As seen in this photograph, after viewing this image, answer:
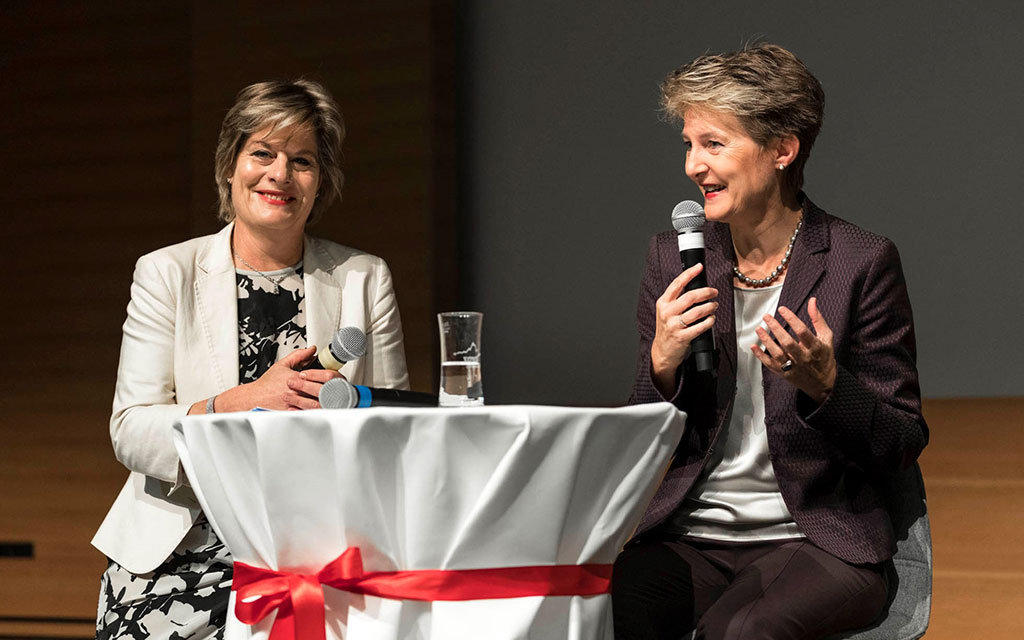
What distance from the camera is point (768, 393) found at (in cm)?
203

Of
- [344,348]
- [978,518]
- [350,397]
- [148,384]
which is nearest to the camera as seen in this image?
[350,397]

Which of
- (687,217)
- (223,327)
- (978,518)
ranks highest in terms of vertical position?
(687,217)

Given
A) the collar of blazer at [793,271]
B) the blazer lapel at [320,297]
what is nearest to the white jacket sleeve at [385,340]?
the blazer lapel at [320,297]

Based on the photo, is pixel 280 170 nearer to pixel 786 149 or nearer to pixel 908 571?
pixel 786 149

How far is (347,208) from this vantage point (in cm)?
398

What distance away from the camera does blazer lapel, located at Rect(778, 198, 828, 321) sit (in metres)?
2.02

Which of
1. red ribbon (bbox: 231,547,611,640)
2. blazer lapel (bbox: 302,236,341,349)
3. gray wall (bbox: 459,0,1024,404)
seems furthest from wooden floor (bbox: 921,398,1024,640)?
red ribbon (bbox: 231,547,611,640)

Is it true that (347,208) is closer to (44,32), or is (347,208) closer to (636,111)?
(636,111)

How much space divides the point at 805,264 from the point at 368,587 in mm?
1149


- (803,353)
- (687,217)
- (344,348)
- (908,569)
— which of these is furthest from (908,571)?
(344,348)

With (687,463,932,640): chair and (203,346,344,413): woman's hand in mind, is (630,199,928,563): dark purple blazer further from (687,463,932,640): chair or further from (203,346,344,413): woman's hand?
(203,346,344,413): woman's hand

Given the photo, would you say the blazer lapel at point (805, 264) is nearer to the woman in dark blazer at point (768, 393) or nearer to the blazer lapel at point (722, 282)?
the woman in dark blazer at point (768, 393)

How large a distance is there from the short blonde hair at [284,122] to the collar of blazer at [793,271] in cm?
102

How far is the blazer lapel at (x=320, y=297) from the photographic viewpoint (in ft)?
8.13
